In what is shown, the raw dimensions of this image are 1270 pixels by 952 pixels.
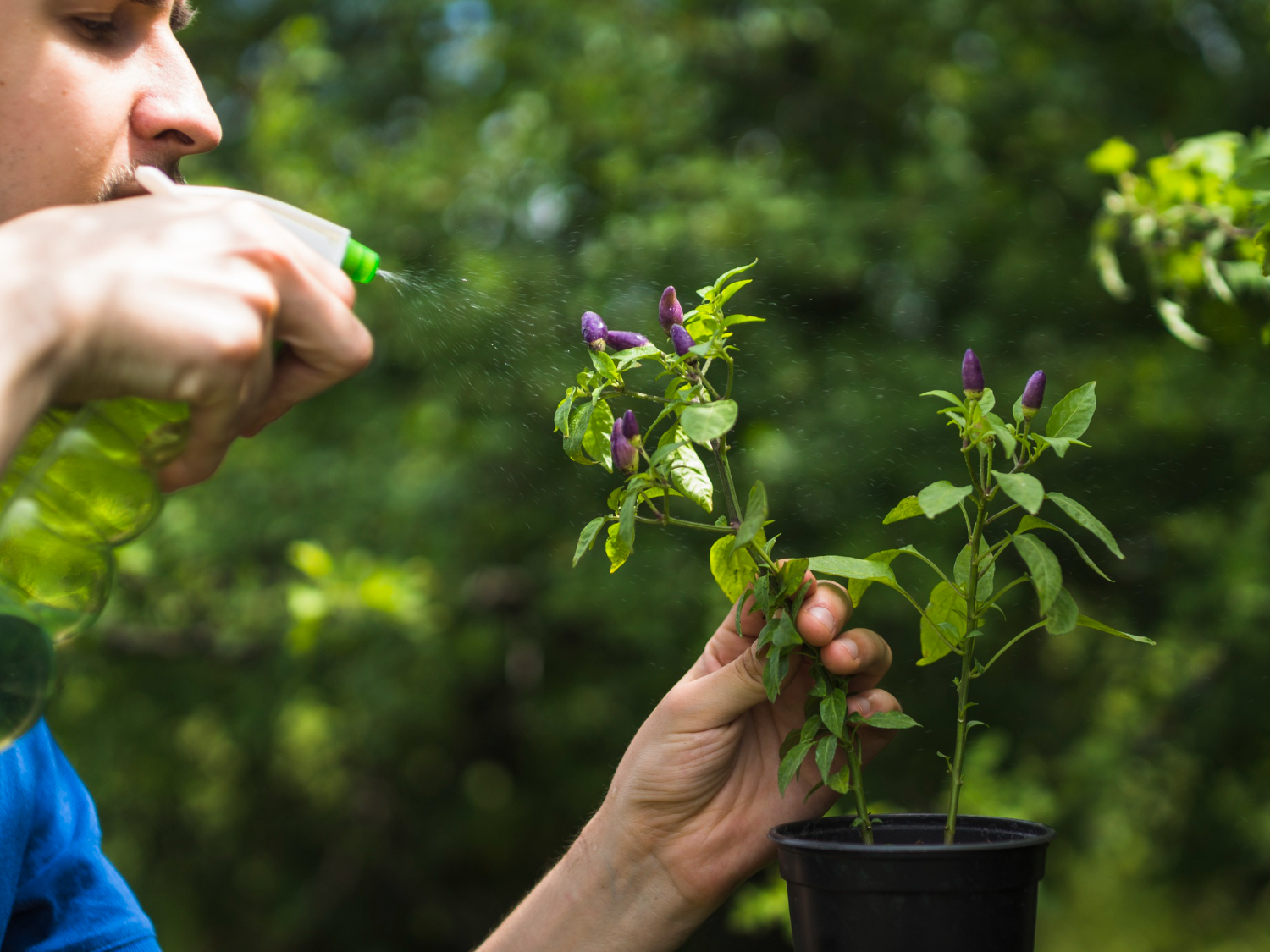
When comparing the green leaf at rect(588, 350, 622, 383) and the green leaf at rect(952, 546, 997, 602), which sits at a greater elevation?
the green leaf at rect(588, 350, 622, 383)

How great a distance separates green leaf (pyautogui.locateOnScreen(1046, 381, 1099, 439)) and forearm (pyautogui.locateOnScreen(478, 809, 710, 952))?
0.79 m

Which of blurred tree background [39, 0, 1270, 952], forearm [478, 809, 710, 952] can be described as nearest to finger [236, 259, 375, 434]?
forearm [478, 809, 710, 952]

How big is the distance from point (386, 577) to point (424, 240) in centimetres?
187

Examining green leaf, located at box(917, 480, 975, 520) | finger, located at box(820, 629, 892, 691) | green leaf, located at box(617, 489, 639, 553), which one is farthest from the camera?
finger, located at box(820, 629, 892, 691)

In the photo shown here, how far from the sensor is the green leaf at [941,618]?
1.24 meters

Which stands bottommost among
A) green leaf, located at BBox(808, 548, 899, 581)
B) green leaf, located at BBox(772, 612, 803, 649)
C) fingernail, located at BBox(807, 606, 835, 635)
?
green leaf, located at BBox(772, 612, 803, 649)

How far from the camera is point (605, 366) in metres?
1.18

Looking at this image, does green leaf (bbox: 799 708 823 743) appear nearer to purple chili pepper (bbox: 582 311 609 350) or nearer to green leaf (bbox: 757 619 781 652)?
green leaf (bbox: 757 619 781 652)

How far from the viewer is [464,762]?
→ 6.61 m

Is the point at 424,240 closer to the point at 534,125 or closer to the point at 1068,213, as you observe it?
the point at 534,125

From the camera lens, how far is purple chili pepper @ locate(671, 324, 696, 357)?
116 cm

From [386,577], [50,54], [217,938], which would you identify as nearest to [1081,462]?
[386,577]

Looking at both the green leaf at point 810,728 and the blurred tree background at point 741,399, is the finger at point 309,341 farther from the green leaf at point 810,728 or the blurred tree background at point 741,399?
the blurred tree background at point 741,399

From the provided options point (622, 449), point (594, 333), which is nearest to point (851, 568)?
point (622, 449)
